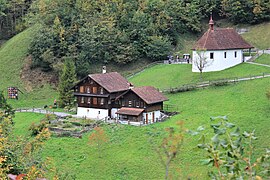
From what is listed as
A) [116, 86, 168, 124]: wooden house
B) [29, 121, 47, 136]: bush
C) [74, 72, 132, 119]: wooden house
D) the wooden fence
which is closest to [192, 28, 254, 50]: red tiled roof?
the wooden fence

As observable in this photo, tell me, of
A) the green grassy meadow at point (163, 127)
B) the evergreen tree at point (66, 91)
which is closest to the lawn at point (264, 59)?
the green grassy meadow at point (163, 127)

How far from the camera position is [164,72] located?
57469 millimetres

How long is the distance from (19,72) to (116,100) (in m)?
22.5

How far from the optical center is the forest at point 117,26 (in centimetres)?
6162

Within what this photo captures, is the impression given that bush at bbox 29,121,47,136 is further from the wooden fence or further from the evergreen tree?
the wooden fence

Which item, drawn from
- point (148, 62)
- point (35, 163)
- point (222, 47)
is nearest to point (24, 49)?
point (148, 62)

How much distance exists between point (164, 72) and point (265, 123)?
22047mm

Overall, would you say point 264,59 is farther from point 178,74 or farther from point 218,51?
point 178,74

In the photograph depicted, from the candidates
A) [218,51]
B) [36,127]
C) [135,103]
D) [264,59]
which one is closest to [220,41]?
[218,51]

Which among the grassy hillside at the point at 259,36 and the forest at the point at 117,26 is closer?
the forest at the point at 117,26

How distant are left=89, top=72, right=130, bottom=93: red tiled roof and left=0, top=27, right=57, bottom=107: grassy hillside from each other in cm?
1165

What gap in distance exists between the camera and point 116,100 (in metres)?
44.8

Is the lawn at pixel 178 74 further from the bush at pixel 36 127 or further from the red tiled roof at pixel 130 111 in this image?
the bush at pixel 36 127

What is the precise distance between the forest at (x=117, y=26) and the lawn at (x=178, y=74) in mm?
4611
